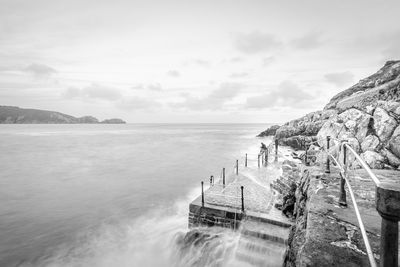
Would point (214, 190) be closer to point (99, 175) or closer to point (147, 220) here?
point (147, 220)

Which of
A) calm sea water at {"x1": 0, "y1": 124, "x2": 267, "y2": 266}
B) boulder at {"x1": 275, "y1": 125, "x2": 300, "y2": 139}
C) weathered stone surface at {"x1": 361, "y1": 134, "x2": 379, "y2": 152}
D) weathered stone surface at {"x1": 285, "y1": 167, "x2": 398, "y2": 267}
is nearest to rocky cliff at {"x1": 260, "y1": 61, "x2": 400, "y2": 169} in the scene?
weathered stone surface at {"x1": 361, "y1": 134, "x2": 379, "y2": 152}

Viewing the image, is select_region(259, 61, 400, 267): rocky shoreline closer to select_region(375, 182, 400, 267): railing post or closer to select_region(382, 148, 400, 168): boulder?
select_region(382, 148, 400, 168): boulder

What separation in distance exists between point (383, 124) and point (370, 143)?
6.84ft

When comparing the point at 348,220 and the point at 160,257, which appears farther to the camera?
the point at 160,257

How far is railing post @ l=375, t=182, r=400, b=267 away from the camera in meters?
1.45

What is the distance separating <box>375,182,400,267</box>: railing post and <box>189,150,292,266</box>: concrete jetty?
7.36m

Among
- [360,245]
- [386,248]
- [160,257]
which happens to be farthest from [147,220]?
[386,248]

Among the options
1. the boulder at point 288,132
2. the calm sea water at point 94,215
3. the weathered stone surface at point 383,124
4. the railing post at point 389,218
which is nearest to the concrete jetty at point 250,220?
the calm sea water at point 94,215

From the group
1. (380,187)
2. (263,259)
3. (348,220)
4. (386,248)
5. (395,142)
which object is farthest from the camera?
(395,142)

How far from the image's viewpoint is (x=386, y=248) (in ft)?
5.51

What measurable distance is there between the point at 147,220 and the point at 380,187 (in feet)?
48.1

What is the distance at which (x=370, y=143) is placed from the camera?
17922 millimetres

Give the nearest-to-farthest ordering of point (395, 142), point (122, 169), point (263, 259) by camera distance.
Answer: point (263, 259)
point (395, 142)
point (122, 169)

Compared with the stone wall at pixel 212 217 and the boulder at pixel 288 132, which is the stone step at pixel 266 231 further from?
the boulder at pixel 288 132
